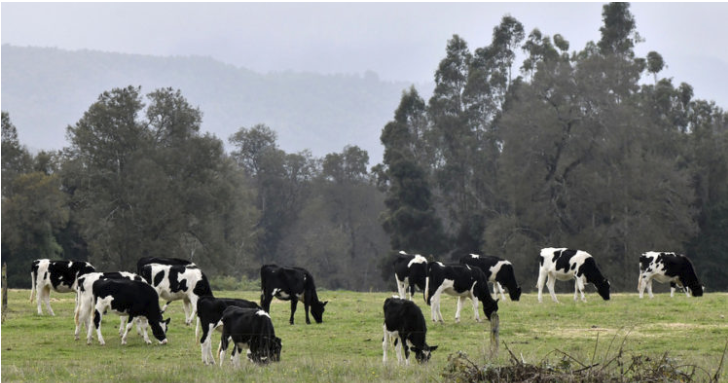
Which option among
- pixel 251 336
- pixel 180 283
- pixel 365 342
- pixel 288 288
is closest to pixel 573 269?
pixel 288 288

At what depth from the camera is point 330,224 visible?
9206cm

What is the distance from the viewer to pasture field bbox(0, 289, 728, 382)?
15555 millimetres

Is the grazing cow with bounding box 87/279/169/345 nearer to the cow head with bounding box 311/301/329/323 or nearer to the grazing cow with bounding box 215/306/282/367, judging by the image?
the grazing cow with bounding box 215/306/282/367

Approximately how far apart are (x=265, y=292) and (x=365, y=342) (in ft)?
16.5

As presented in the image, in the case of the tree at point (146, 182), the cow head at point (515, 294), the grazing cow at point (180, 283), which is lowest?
the cow head at point (515, 294)

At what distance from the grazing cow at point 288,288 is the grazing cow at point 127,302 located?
14.5 feet

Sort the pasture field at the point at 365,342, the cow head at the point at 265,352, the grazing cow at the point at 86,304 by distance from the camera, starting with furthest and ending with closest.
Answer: the grazing cow at the point at 86,304
the cow head at the point at 265,352
the pasture field at the point at 365,342

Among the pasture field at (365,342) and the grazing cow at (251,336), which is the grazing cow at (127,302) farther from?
the grazing cow at (251,336)

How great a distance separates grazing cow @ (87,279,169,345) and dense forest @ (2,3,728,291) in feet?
114

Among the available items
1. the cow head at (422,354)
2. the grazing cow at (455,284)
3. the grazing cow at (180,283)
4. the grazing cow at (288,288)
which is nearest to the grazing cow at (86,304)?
the grazing cow at (180,283)

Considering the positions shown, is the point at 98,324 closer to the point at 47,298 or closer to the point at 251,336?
the point at 251,336

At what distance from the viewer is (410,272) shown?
27984 mm

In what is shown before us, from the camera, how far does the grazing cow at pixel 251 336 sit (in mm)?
17438

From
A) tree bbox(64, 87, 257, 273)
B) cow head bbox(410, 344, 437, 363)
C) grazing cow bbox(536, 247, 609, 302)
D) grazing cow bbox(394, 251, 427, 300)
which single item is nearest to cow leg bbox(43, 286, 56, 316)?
grazing cow bbox(394, 251, 427, 300)
